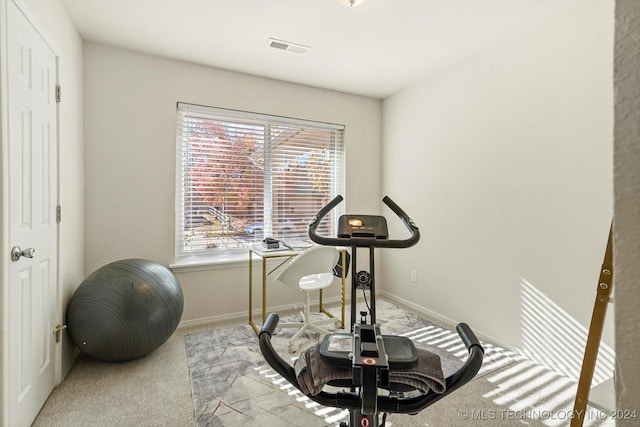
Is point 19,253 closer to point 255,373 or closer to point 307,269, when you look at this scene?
point 255,373

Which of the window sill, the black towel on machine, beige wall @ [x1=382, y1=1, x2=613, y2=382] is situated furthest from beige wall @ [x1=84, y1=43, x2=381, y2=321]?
the black towel on machine

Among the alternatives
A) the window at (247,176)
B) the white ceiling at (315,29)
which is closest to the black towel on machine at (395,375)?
the white ceiling at (315,29)

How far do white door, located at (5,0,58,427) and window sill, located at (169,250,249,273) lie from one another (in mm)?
1064

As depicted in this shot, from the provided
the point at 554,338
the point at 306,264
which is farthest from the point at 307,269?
the point at 554,338

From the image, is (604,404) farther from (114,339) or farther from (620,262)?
(114,339)

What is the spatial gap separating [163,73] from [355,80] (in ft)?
6.26

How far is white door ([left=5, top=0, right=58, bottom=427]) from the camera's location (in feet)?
4.88

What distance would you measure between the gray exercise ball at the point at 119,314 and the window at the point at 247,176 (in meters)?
0.86

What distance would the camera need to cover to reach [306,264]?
2562mm

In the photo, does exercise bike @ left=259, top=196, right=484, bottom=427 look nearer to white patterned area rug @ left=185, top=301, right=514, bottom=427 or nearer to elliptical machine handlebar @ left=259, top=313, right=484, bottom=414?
elliptical machine handlebar @ left=259, top=313, right=484, bottom=414

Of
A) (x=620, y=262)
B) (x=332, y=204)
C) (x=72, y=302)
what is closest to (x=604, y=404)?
(x=332, y=204)

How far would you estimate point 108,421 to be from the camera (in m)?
1.71

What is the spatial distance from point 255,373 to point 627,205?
2.28m

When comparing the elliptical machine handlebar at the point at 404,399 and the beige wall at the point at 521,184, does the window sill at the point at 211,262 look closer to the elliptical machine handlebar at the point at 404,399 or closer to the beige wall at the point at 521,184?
the beige wall at the point at 521,184
